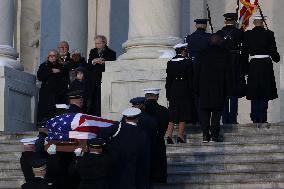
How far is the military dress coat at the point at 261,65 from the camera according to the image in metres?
21.7

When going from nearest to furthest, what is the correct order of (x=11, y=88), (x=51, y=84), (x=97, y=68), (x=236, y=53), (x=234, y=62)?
1. (x=234, y=62)
2. (x=236, y=53)
3. (x=97, y=68)
4. (x=51, y=84)
5. (x=11, y=88)

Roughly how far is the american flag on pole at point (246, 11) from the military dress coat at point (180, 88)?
536cm

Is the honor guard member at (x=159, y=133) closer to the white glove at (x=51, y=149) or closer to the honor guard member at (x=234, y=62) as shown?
the white glove at (x=51, y=149)

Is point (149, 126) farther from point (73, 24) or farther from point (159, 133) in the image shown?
point (73, 24)

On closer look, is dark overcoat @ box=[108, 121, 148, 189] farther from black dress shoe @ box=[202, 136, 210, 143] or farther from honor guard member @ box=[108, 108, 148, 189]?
black dress shoe @ box=[202, 136, 210, 143]

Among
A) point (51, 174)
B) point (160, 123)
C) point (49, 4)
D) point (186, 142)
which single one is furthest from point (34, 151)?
point (49, 4)

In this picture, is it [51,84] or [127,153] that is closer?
[127,153]

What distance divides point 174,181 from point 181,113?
296 centimetres

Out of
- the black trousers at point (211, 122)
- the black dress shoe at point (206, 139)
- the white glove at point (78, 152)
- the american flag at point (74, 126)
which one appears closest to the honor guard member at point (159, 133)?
the american flag at point (74, 126)

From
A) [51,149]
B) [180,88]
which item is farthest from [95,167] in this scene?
[180,88]

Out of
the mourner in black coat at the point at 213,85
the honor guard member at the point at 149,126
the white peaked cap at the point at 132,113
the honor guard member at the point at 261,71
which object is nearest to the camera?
the white peaked cap at the point at 132,113

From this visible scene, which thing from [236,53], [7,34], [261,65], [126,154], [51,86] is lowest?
[126,154]

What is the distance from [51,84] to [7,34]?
230 centimetres

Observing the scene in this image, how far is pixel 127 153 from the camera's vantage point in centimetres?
1631
